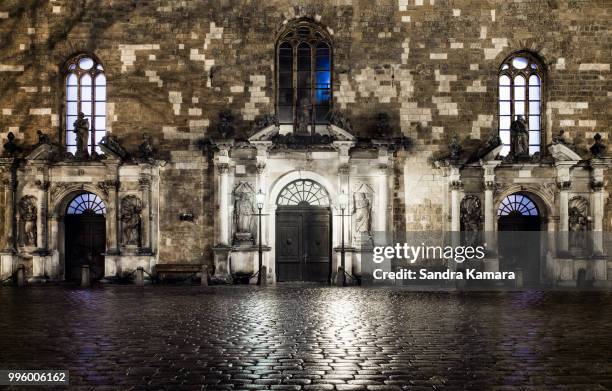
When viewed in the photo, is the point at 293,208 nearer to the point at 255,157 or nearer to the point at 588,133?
the point at 255,157

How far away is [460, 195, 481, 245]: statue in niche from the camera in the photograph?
72.7 feet

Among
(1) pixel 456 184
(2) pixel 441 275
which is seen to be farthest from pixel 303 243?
(1) pixel 456 184

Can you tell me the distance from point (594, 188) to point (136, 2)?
1650 centimetres

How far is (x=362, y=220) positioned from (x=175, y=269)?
20.6 ft

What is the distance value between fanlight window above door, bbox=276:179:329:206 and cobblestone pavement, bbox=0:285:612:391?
22.2 ft

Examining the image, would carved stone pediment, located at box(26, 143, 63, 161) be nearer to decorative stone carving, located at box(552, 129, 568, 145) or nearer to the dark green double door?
the dark green double door

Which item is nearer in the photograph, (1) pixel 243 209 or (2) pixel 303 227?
(1) pixel 243 209

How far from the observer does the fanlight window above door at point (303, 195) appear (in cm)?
2270

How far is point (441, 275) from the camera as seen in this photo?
72.2 feet

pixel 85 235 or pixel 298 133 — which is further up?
pixel 298 133

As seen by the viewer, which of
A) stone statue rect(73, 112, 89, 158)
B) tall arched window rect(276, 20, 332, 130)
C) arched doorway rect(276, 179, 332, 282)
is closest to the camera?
arched doorway rect(276, 179, 332, 282)

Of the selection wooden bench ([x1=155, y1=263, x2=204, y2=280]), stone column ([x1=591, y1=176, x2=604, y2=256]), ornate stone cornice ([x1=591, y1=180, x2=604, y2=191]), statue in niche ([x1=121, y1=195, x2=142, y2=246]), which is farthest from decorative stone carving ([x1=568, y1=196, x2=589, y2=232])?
statue in niche ([x1=121, y1=195, x2=142, y2=246])

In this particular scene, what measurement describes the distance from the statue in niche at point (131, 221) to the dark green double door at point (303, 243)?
15.1 ft

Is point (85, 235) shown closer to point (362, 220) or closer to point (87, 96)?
point (87, 96)
